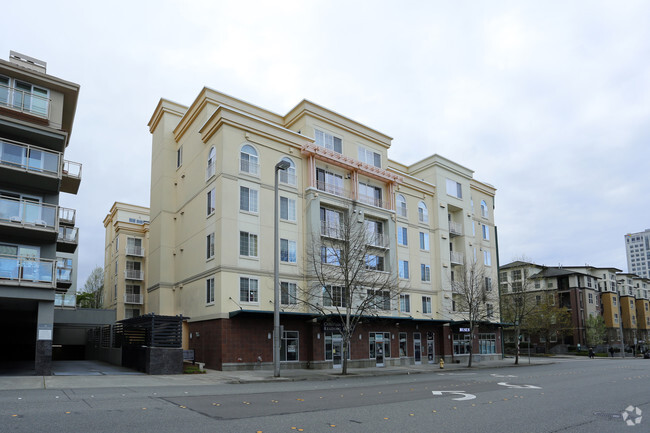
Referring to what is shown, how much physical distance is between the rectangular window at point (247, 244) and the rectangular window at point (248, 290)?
1.60 metres

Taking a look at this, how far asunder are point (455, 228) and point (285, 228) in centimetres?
2160

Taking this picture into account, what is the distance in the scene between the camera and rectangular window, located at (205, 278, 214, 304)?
102 feet

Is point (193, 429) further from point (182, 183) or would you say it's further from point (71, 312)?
point (71, 312)

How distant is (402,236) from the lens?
139 ft

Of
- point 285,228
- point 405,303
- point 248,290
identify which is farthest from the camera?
point 405,303

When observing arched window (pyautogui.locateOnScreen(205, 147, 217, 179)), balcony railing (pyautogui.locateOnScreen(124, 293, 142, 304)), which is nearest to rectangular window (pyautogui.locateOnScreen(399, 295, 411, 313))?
arched window (pyautogui.locateOnScreen(205, 147, 217, 179))

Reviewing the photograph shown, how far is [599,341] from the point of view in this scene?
243ft

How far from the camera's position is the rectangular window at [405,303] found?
41.3 metres

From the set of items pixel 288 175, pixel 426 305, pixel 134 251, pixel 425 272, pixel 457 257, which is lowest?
pixel 426 305

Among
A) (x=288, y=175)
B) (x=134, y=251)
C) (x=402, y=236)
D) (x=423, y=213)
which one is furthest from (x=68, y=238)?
(x=423, y=213)

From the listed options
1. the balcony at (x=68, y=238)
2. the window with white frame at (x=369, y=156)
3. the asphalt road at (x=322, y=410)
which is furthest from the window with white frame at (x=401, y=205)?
the asphalt road at (x=322, y=410)

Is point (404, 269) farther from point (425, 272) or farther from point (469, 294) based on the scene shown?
point (469, 294)

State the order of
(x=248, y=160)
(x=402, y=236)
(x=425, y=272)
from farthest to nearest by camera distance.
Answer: (x=425, y=272) → (x=402, y=236) → (x=248, y=160)

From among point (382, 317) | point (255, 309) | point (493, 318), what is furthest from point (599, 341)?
point (255, 309)
